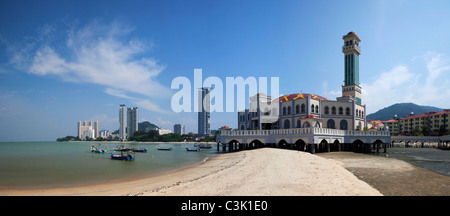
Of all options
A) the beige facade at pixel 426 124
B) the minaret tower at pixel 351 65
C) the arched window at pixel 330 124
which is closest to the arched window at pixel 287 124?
the arched window at pixel 330 124

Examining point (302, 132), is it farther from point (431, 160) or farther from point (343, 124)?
point (343, 124)

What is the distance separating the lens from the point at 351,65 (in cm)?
7106

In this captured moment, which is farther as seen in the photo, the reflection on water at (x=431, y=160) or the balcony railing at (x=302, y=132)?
the balcony railing at (x=302, y=132)

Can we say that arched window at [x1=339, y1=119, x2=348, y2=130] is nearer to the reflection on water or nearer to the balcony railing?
the balcony railing

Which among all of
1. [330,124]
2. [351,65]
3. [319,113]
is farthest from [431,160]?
[351,65]

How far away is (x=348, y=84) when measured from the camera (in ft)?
234

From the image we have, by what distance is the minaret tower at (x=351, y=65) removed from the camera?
69.9m

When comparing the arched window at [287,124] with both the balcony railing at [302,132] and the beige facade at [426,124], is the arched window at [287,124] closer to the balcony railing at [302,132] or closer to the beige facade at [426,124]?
the balcony railing at [302,132]

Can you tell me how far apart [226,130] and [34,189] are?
34481mm

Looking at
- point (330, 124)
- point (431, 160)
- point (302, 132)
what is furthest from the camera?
point (330, 124)

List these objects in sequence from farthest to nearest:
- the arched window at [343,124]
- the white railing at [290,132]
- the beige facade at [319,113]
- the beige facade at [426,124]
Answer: the beige facade at [426,124], the arched window at [343,124], the beige facade at [319,113], the white railing at [290,132]

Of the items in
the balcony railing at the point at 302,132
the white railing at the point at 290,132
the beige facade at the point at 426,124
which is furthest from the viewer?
the beige facade at the point at 426,124

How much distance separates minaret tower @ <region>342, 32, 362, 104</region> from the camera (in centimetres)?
6994
